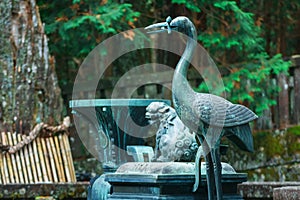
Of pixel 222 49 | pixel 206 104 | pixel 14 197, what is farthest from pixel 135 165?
pixel 222 49

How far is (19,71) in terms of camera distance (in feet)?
44.5

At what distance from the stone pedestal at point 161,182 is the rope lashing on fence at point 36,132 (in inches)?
208

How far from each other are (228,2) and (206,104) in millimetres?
7374

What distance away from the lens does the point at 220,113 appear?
6680 mm

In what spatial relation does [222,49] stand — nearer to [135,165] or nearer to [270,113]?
[270,113]

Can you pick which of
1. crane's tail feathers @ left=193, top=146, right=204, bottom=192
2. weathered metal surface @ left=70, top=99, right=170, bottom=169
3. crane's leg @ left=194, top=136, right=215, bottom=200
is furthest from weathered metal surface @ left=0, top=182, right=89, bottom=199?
crane's leg @ left=194, top=136, right=215, bottom=200

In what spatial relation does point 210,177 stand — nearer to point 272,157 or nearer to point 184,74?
point 184,74

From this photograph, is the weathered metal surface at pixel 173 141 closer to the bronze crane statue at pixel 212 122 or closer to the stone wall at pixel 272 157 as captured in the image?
the bronze crane statue at pixel 212 122

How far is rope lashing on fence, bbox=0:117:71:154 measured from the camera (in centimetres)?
1262

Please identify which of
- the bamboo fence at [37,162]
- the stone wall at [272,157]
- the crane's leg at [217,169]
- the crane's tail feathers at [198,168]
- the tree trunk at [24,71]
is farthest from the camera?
the tree trunk at [24,71]

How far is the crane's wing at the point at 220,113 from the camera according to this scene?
6652 millimetres

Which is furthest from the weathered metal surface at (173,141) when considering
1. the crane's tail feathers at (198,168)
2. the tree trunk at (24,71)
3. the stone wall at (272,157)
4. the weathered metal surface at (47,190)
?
the tree trunk at (24,71)

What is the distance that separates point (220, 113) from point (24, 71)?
7.43m

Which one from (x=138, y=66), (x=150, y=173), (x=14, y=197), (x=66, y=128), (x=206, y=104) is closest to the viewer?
(x=206, y=104)
